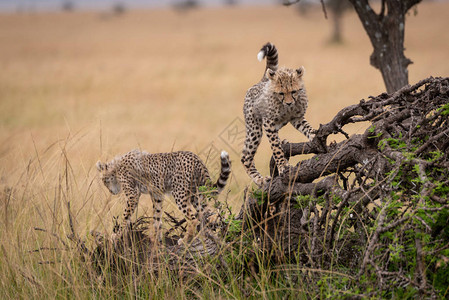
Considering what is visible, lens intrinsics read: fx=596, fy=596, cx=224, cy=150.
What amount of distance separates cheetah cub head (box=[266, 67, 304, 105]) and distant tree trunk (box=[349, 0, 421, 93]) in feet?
5.52

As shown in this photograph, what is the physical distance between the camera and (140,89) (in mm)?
20891

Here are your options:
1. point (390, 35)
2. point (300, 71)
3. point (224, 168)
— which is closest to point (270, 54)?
point (300, 71)

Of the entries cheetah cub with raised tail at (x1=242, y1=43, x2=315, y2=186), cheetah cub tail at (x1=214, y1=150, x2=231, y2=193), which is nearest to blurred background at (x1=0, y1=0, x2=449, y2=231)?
cheetah cub tail at (x1=214, y1=150, x2=231, y2=193)

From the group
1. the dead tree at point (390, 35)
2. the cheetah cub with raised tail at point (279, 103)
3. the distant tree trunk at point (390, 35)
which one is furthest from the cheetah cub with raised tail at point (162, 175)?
the distant tree trunk at point (390, 35)

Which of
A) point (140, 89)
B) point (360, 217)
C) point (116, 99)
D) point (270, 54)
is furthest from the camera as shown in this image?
point (140, 89)

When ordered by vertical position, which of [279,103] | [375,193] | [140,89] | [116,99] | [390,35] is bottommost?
[375,193]

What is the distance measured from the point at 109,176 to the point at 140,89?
14980 millimetres

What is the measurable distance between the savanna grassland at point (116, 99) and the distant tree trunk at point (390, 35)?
190 centimetres

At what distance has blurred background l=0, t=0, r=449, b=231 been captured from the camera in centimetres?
557

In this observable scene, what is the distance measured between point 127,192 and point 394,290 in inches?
131

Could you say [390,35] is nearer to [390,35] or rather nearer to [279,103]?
[390,35]

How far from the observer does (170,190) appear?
20.1 ft

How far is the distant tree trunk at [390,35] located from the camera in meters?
6.62

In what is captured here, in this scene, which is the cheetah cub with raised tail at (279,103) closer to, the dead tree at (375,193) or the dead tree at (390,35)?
the dead tree at (375,193)
